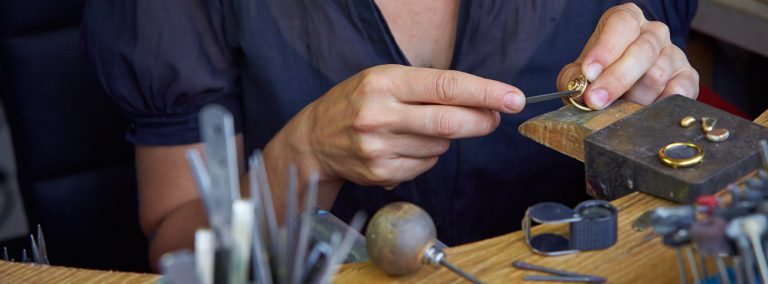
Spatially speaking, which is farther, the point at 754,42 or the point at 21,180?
the point at 754,42

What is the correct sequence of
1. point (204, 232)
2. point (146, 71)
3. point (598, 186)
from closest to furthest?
point (204, 232) → point (598, 186) → point (146, 71)

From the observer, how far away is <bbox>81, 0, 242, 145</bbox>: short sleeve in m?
1.33

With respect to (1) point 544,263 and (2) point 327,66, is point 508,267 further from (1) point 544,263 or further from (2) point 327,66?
(2) point 327,66

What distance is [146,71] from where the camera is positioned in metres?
1.33

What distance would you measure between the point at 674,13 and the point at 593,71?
51cm

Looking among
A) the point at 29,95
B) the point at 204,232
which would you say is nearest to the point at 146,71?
the point at 29,95

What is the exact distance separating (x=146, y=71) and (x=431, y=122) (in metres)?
0.45

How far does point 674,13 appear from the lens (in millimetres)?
1545

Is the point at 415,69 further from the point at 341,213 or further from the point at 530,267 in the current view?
the point at 341,213

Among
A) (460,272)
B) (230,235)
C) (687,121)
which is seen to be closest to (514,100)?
(687,121)

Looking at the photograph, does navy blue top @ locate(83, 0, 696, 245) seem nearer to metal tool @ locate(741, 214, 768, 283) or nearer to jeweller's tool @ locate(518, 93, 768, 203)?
jeweller's tool @ locate(518, 93, 768, 203)

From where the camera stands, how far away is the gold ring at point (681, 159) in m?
0.87

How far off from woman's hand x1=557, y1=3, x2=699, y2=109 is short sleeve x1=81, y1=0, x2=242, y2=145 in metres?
0.47

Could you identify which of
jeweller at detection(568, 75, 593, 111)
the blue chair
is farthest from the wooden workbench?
the blue chair
